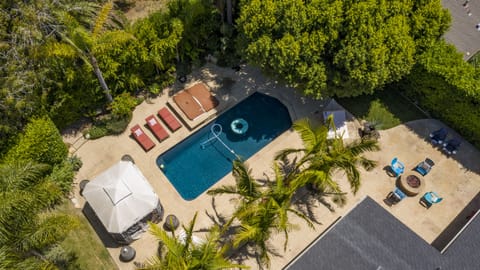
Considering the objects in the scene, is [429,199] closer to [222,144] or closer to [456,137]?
[456,137]

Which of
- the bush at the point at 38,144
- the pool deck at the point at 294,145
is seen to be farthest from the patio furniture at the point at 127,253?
the bush at the point at 38,144

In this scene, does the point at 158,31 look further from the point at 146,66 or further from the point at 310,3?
the point at 310,3

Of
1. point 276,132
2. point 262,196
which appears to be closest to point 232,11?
point 276,132

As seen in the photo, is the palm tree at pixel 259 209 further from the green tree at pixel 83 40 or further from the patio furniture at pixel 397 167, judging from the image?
the green tree at pixel 83 40

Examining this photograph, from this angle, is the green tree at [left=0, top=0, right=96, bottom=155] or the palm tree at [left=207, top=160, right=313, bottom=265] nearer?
the palm tree at [left=207, top=160, right=313, bottom=265]

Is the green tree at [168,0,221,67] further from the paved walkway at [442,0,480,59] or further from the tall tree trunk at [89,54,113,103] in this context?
the paved walkway at [442,0,480,59]

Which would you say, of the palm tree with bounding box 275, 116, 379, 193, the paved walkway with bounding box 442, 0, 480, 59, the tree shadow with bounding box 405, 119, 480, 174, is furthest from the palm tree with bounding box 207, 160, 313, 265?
the paved walkway with bounding box 442, 0, 480, 59

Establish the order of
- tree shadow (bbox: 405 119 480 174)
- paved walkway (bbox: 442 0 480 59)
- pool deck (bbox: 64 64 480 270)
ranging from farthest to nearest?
paved walkway (bbox: 442 0 480 59)
tree shadow (bbox: 405 119 480 174)
pool deck (bbox: 64 64 480 270)
